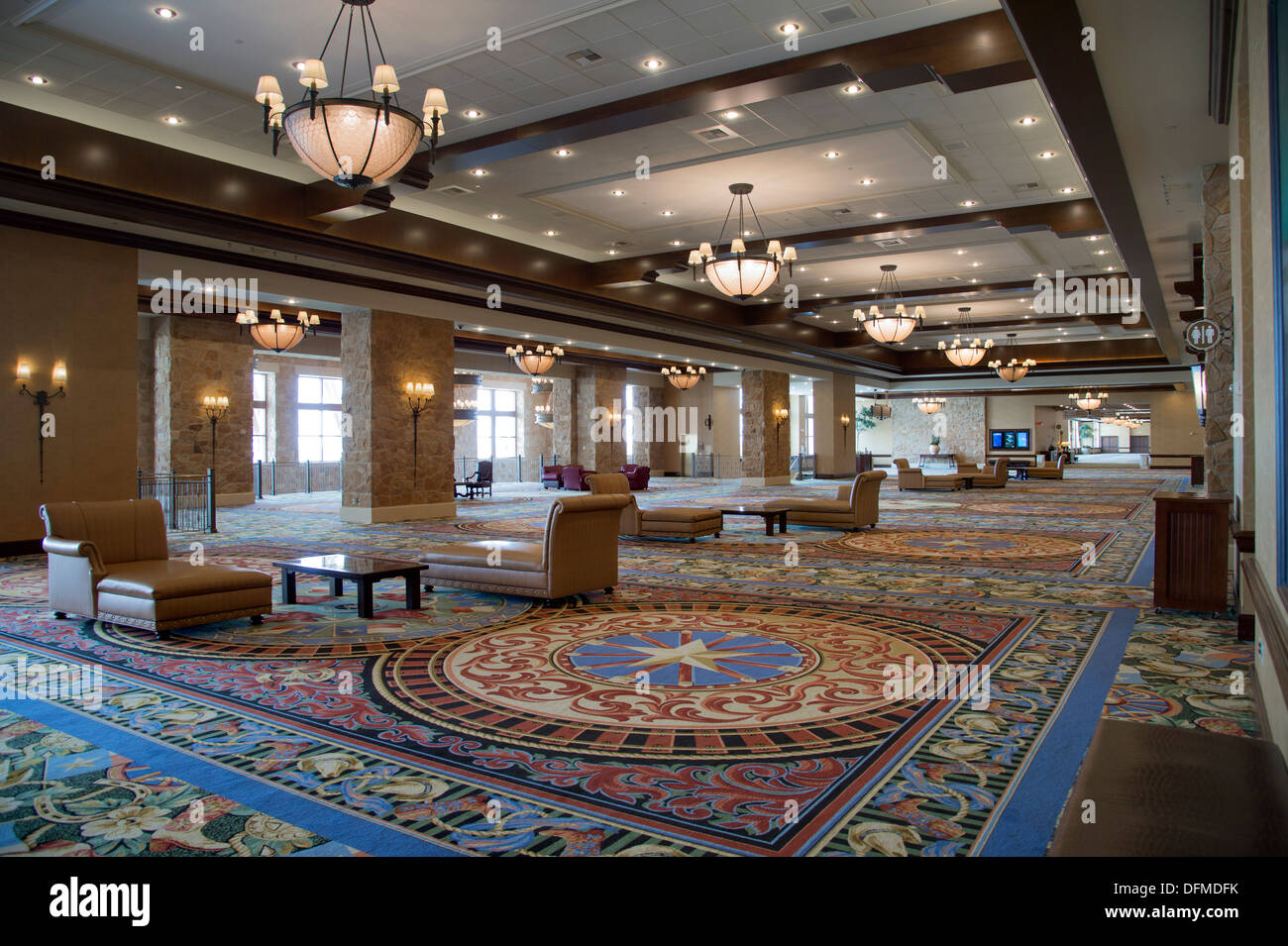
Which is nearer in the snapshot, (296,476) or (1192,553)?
(1192,553)

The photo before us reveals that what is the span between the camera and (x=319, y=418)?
2330cm

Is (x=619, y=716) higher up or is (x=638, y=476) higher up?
(x=638, y=476)

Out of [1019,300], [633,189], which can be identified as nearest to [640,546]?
[633,189]

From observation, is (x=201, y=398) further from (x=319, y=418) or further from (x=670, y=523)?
(x=670, y=523)

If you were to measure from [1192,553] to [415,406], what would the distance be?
11.2m

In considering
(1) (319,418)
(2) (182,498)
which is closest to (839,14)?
(2) (182,498)

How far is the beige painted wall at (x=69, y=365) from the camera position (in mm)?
8898

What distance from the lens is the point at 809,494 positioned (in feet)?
61.7

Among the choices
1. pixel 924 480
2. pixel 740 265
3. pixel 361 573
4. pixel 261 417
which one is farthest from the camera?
pixel 261 417

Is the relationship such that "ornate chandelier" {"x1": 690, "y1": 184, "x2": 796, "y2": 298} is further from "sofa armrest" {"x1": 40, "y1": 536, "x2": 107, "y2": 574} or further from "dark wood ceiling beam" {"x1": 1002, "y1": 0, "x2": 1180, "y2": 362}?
"sofa armrest" {"x1": 40, "y1": 536, "x2": 107, "y2": 574}

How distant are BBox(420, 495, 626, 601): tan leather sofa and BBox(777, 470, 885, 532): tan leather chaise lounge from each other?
18.0ft
